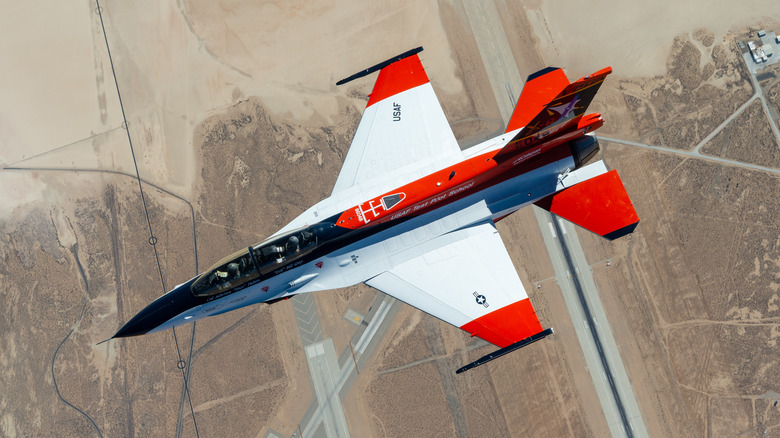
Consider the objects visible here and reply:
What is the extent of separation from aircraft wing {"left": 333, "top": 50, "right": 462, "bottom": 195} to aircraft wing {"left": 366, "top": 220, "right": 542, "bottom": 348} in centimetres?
237

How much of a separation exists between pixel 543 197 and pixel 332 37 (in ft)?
29.3

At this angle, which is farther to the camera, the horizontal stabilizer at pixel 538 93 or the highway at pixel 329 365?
the highway at pixel 329 365

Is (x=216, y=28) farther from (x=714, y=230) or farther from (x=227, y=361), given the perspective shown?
(x=714, y=230)

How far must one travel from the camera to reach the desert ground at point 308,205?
13.5m

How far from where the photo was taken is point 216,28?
14977mm

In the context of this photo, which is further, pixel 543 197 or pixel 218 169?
pixel 218 169

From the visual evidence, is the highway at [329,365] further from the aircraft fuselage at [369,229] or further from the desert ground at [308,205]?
the aircraft fuselage at [369,229]

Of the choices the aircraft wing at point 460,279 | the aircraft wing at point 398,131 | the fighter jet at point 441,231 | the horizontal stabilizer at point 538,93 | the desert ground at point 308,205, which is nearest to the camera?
the fighter jet at point 441,231

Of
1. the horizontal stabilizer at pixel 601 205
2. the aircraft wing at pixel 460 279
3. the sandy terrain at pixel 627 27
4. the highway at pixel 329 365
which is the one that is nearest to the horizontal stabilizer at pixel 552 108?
the horizontal stabilizer at pixel 601 205

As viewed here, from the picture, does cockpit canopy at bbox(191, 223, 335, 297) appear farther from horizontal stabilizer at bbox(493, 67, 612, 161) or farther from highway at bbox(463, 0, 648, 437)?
highway at bbox(463, 0, 648, 437)

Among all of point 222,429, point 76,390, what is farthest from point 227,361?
point 76,390

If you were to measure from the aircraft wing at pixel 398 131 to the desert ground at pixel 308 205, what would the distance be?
7.49ft

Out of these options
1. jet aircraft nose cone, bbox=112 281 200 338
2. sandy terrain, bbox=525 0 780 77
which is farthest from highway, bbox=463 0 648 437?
jet aircraft nose cone, bbox=112 281 200 338

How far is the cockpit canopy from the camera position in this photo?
1095 cm
